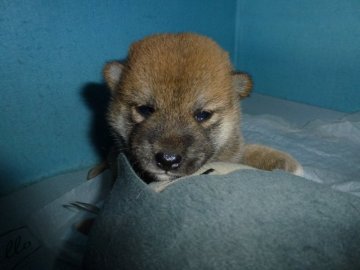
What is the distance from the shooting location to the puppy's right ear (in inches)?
75.6

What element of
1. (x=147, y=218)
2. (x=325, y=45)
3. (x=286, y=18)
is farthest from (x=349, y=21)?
(x=147, y=218)

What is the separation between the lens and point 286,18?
3.29m

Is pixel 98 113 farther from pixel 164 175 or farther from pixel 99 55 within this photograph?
pixel 164 175

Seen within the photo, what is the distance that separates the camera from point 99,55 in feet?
8.22

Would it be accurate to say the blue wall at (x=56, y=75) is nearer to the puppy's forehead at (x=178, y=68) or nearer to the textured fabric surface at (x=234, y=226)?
the puppy's forehead at (x=178, y=68)

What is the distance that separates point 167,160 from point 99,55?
130 cm

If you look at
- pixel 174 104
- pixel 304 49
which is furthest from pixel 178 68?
pixel 304 49

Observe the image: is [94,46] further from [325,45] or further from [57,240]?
[325,45]

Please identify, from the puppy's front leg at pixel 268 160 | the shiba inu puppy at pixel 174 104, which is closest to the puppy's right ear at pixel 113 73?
the shiba inu puppy at pixel 174 104

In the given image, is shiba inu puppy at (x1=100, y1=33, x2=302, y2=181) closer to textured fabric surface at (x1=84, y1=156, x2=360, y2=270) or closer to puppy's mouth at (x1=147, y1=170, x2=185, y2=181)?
puppy's mouth at (x1=147, y1=170, x2=185, y2=181)

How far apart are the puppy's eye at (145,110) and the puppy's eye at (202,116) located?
19 cm

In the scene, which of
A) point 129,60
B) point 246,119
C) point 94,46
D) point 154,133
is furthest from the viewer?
point 246,119

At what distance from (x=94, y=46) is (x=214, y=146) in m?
1.13

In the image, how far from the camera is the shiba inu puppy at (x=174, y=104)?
5.00 feet
